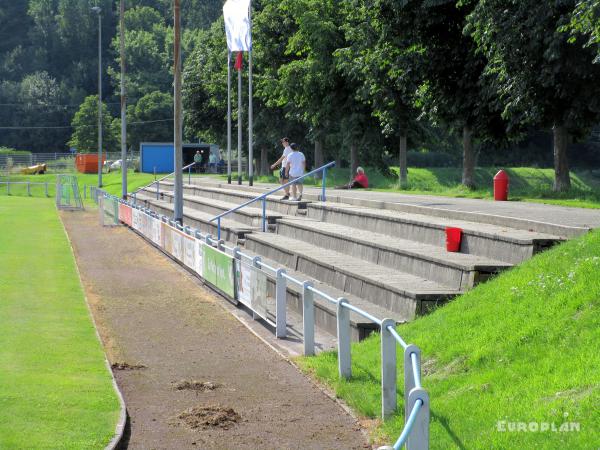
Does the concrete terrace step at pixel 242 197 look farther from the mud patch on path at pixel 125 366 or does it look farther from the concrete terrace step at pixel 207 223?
the mud patch on path at pixel 125 366

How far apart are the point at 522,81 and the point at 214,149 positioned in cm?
6121

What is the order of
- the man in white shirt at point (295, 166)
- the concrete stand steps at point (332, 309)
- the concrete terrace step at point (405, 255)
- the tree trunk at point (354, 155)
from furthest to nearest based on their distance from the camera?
the tree trunk at point (354, 155), the man in white shirt at point (295, 166), the concrete terrace step at point (405, 255), the concrete stand steps at point (332, 309)

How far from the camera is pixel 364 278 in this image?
1489cm

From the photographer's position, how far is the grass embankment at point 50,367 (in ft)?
29.5

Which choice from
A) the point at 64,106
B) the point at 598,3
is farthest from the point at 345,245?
the point at 64,106

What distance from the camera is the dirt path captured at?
9.30 meters

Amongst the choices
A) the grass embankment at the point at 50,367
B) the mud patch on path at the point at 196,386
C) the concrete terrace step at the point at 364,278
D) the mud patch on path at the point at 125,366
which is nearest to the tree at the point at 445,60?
the concrete terrace step at the point at 364,278

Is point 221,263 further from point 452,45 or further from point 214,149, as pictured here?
point 214,149

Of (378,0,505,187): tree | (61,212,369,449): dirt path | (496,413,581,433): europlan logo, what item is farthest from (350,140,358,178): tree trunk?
(496,413,581,433): europlan logo

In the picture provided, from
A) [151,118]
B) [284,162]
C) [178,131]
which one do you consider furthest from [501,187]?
[151,118]

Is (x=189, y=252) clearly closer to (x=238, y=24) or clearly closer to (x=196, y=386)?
(x=196, y=386)

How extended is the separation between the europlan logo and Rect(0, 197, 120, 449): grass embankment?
3345 mm

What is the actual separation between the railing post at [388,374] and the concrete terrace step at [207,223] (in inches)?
610

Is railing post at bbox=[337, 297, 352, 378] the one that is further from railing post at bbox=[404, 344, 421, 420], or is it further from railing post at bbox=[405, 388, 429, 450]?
railing post at bbox=[405, 388, 429, 450]
